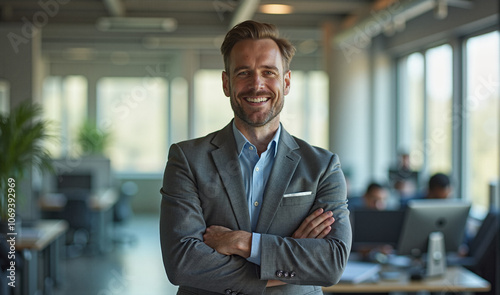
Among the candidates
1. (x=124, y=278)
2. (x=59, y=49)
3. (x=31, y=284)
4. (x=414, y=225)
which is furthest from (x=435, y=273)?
(x=59, y=49)

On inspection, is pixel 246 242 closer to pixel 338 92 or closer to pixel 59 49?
pixel 338 92

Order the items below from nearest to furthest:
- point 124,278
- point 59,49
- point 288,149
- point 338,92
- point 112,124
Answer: point 288,149, point 124,278, point 338,92, point 59,49, point 112,124

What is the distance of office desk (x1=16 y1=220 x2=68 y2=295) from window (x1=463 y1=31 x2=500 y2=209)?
17.2 ft

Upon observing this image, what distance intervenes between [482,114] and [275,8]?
3.48 metres

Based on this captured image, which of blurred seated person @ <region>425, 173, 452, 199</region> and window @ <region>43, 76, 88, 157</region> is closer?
blurred seated person @ <region>425, 173, 452, 199</region>

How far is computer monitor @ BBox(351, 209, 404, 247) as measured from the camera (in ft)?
15.4

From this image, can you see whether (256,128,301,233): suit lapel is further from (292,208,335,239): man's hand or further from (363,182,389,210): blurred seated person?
(363,182,389,210): blurred seated person

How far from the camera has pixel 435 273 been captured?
4.28 m

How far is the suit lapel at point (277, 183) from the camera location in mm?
2049

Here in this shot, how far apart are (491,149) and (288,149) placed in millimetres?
6166
